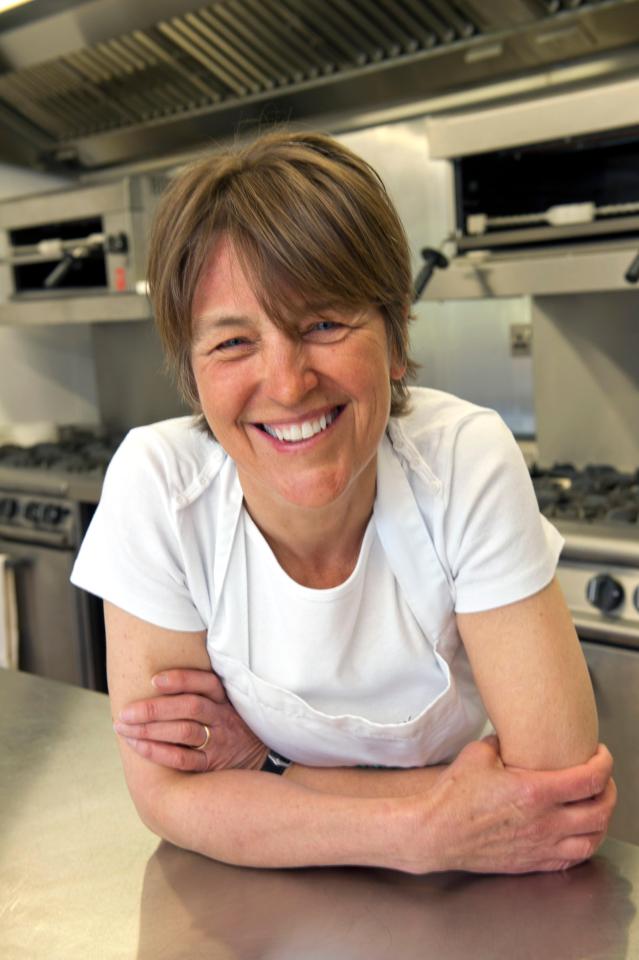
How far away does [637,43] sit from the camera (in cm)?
239

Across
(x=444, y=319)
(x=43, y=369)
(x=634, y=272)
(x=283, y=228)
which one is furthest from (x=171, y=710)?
(x=43, y=369)

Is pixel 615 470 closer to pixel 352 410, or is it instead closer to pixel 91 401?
pixel 352 410

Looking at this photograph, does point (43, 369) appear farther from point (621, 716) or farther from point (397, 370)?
point (397, 370)

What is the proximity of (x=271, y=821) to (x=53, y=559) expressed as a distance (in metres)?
2.10

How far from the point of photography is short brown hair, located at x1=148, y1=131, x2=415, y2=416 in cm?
98

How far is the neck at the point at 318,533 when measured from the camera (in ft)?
3.71

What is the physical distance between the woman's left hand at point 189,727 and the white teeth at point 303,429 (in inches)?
11.7

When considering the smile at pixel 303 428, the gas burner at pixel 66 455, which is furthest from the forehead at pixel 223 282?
the gas burner at pixel 66 455

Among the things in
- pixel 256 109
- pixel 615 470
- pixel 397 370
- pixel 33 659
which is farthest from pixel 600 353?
pixel 33 659

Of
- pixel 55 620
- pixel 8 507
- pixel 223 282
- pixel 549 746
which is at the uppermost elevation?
pixel 223 282

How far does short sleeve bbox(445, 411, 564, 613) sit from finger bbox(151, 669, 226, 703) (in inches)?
11.6

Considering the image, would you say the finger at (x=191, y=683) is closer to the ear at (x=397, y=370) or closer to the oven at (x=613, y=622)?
the ear at (x=397, y=370)

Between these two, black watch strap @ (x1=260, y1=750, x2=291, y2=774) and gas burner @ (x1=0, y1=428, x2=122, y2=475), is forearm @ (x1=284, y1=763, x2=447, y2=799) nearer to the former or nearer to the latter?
black watch strap @ (x1=260, y1=750, x2=291, y2=774)

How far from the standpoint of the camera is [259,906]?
0.89 m
